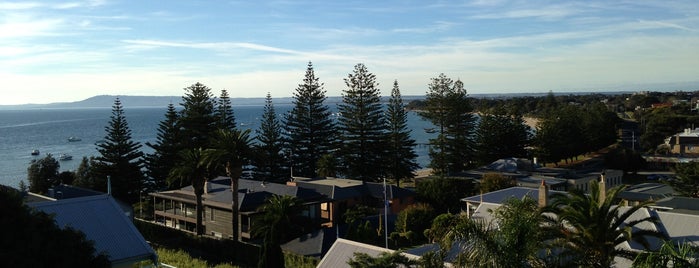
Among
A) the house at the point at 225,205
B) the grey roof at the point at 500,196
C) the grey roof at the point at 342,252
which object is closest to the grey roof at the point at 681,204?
the grey roof at the point at 500,196

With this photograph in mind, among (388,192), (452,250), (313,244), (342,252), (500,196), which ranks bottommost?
→ (313,244)

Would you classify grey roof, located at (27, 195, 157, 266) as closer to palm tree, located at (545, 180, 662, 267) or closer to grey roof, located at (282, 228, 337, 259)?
grey roof, located at (282, 228, 337, 259)

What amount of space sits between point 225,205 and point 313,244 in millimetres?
7715

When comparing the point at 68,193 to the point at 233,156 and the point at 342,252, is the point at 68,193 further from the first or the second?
Answer: the point at 342,252

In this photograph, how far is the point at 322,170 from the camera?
41.8 metres

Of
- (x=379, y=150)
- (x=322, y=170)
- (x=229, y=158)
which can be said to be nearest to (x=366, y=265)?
(x=229, y=158)

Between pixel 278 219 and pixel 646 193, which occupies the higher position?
pixel 278 219

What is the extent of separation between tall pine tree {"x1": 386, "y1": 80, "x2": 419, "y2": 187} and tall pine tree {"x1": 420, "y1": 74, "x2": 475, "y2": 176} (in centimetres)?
333

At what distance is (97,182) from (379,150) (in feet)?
65.8

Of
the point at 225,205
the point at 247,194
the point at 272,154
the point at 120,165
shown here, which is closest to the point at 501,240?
the point at 247,194

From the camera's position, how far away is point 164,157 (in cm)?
4369

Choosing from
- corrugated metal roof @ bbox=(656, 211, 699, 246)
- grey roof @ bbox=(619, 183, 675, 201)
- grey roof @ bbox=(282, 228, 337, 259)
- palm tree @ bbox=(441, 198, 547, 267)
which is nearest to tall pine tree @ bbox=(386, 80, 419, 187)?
grey roof @ bbox=(619, 183, 675, 201)

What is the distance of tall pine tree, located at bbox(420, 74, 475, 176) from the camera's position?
49.4 meters

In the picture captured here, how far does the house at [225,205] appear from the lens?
2736cm
